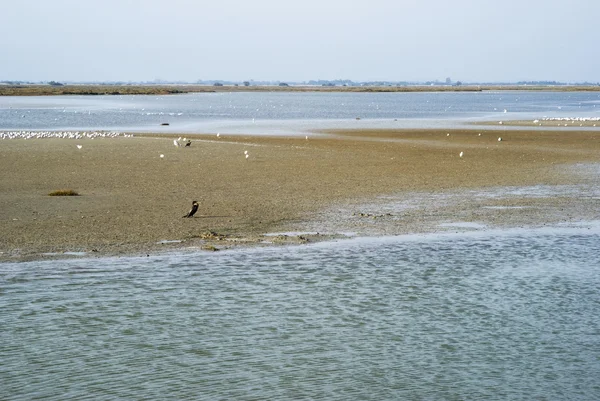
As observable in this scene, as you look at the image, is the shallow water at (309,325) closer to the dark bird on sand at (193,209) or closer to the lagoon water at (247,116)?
the dark bird on sand at (193,209)

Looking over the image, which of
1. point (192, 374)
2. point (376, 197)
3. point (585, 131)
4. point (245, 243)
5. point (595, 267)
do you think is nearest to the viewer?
point (192, 374)

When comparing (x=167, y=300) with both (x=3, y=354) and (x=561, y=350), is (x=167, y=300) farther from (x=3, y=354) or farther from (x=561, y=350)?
(x=561, y=350)

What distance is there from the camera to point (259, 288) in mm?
13172

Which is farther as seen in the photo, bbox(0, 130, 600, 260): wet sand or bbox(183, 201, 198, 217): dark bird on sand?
bbox(183, 201, 198, 217): dark bird on sand

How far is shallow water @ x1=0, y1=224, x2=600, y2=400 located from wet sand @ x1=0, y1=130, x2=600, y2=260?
1.95 metres

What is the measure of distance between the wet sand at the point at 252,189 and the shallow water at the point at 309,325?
195cm

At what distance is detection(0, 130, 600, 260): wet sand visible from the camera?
17.2 meters

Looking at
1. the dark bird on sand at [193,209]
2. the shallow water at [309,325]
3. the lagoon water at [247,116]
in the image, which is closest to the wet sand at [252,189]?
the dark bird on sand at [193,209]

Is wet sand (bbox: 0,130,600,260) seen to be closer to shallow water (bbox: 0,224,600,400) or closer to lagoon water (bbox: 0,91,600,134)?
shallow water (bbox: 0,224,600,400)

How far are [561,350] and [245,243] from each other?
7624 mm

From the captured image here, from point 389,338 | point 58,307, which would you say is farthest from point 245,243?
point 389,338

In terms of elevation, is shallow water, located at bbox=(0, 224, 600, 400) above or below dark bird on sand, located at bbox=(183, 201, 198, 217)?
below

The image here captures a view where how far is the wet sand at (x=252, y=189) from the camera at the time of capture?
17234 mm

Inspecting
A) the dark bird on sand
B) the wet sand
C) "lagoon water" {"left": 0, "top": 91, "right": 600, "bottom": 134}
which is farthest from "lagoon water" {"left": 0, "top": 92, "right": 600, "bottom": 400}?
"lagoon water" {"left": 0, "top": 91, "right": 600, "bottom": 134}
